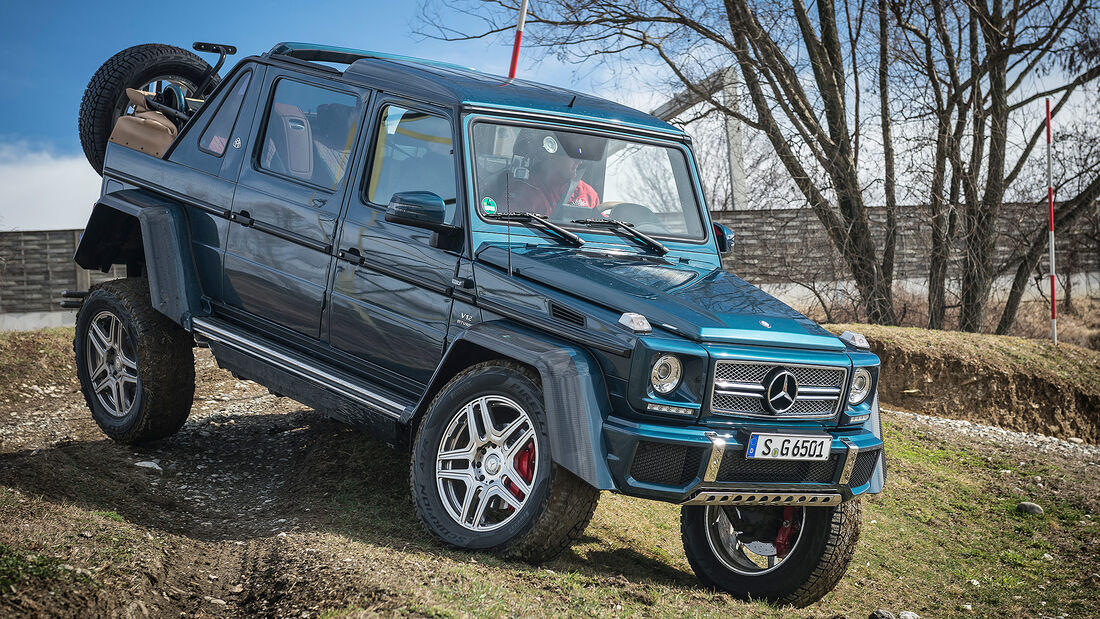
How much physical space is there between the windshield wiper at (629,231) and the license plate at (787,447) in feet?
4.25

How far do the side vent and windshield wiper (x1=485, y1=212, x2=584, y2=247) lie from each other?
595 millimetres

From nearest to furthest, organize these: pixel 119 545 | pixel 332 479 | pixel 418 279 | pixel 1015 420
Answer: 1. pixel 119 545
2. pixel 418 279
3. pixel 332 479
4. pixel 1015 420

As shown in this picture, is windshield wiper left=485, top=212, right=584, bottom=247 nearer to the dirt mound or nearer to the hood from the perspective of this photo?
the hood

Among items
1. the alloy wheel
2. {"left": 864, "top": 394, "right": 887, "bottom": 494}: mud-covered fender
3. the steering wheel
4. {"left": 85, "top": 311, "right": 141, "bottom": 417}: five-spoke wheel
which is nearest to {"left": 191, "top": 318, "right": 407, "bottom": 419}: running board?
{"left": 85, "top": 311, "right": 141, "bottom": 417}: five-spoke wheel

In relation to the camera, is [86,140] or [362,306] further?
[86,140]

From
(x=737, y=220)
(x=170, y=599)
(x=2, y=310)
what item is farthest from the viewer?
(x=2, y=310)

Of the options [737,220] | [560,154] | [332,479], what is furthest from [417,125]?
[737,220]

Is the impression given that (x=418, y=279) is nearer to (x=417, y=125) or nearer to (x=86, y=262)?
(x=417, y=125)

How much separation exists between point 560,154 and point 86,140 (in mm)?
3955

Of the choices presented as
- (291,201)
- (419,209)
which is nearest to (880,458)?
(419,209)

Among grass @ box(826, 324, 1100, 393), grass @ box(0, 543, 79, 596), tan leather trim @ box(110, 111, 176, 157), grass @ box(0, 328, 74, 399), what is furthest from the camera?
grass @ box(826, 324, 1100, 393)

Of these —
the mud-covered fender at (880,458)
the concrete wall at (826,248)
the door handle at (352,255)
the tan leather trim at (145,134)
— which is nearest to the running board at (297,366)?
the door handle at (352,255)

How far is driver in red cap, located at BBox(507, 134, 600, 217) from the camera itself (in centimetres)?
480

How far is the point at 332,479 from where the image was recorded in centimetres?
571
